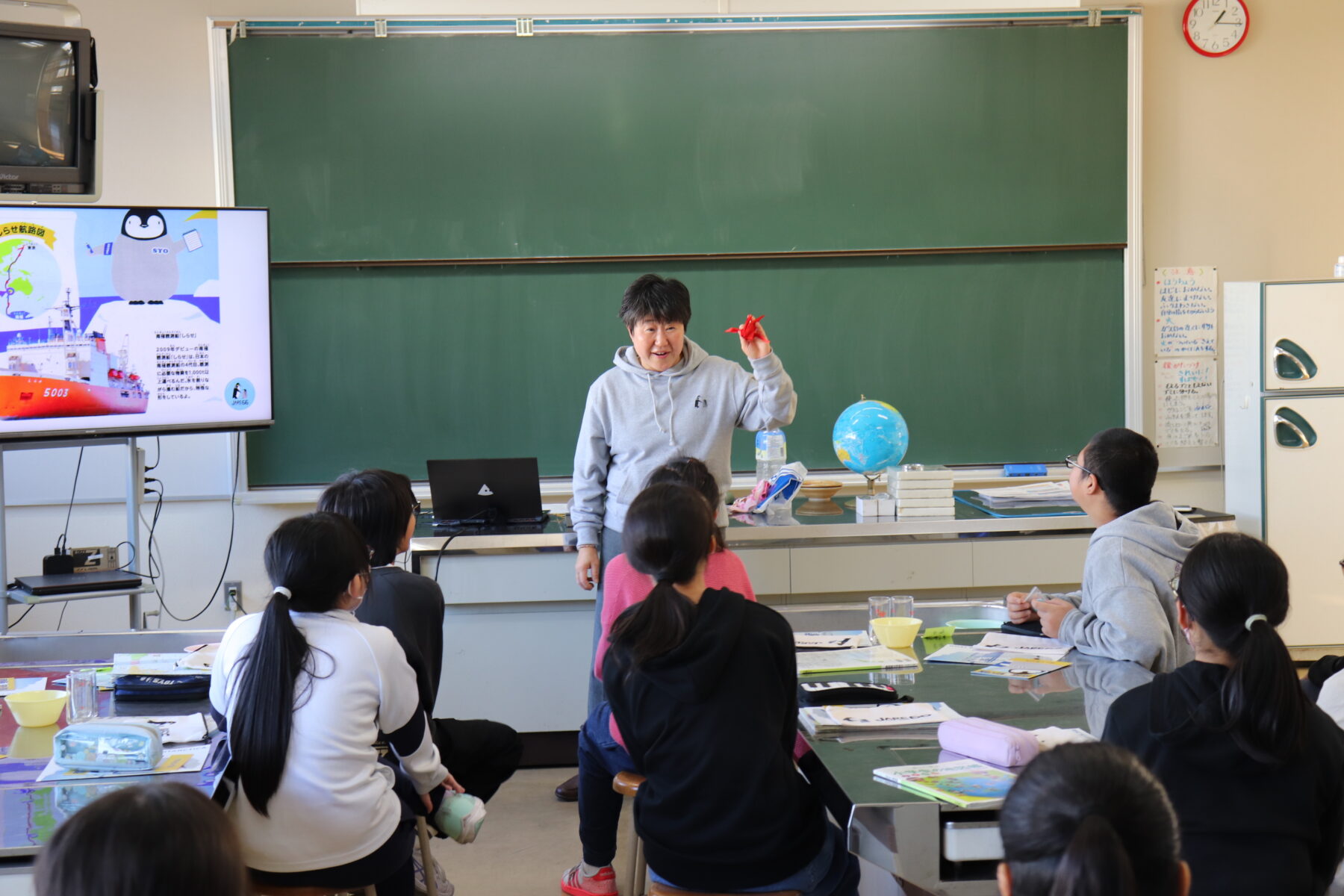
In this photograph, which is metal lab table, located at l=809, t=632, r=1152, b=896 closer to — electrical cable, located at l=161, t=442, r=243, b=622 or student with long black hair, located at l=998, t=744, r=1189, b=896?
student with long black hair, located at l=998, t=744, r=1189, b=896

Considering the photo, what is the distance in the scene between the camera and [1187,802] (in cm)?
142

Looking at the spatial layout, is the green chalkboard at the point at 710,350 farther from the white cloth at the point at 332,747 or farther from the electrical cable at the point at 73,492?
the white cloth at the point at 332,747

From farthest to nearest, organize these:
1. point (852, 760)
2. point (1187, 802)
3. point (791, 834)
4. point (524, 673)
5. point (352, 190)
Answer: point (352, 190)
point (524, 673)
point (791, 834)
point (852, 760)
point (1187, 802)

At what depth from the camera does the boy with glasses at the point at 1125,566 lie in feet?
6.84

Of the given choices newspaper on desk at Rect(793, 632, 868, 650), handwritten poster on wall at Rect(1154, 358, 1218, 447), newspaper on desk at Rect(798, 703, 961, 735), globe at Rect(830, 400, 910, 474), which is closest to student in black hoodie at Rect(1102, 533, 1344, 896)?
newspaper on desk at Rect(798, 703, 961, 735)

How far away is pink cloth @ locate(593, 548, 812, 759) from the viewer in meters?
2.32

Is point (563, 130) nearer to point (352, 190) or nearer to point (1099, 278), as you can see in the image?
point (352, 190)

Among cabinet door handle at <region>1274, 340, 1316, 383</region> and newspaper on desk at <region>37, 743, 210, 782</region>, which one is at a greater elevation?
cabinet door handle at <region>1274, 340, 1316, 383</region>

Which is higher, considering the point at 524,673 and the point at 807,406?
the point at 807,406

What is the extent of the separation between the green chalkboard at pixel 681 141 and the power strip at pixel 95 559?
127cm

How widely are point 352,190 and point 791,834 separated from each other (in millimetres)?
3135

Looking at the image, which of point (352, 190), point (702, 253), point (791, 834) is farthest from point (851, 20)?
point (791, 834)

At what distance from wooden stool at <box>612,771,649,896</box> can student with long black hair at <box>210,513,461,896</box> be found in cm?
47

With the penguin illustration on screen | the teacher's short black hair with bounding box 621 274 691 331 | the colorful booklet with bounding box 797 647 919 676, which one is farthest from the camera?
the penguin illustration on screen
